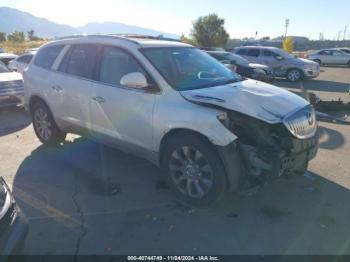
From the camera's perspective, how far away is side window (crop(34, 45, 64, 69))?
6.05 meters

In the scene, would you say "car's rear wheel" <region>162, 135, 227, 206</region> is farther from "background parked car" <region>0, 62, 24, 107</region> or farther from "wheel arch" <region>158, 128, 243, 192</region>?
"background parked car" <region>0, 62, 24, 107</region>

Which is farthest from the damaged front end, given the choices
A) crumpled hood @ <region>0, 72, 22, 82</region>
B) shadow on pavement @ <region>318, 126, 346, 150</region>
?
crumpled hood @ <region>0, 72, 22, 82</region>

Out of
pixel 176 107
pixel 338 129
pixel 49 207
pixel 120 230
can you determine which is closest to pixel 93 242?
pixel 120 230

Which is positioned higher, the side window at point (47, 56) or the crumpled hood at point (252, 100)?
the side window at point (47, 56)

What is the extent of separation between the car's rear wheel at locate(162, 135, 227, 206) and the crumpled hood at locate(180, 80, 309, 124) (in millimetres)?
473

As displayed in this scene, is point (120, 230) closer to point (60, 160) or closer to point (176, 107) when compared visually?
point (176, 107)

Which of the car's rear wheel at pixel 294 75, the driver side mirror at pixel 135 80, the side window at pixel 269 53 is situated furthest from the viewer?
the side window at pixel 269 53

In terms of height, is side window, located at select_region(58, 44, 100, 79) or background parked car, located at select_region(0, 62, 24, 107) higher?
side window, located at select_region(58, 44, 100, 79)

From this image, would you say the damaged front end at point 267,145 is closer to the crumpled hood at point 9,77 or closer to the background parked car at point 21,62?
the crumpled hood at point 9,77

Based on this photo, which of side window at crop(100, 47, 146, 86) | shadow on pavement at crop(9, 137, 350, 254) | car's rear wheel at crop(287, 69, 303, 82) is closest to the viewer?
shadow on pavement at crop(9, 137, 350, 254)

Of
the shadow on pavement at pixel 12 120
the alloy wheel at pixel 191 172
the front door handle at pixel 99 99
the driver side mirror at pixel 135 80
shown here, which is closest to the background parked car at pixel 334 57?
the shadow on pavement at pixel 12 120

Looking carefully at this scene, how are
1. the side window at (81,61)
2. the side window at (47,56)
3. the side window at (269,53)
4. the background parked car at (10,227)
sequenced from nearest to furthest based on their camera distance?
the background parked car at (10,227)
the side window at (81,61)
the side window at (47,56)
the side window at (269,53)

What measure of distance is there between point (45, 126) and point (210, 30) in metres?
37.8

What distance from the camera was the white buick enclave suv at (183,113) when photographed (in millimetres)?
4000
